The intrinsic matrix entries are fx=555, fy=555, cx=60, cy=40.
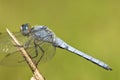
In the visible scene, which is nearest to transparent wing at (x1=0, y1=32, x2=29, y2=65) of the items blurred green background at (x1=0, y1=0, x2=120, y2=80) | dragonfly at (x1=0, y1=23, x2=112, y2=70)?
dragonfly at (x1=0, y1=23, x2=112, y2=70)

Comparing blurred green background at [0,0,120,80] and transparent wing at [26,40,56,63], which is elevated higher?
transparent wing at [26,40,56,63]

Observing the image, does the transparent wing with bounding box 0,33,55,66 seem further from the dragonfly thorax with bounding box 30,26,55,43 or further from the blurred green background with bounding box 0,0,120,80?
the blurred green background with bounding box 0,0,120,80

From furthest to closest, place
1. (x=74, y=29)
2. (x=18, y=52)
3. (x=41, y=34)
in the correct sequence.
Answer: (x=74, y=29) → (x=41, y=34) → (x=18, y=52)

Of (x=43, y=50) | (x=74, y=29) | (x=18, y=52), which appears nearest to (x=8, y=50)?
(x=18, y=52)

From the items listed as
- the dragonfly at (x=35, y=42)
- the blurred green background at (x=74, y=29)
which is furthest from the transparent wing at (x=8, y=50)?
the blurred green background at (x=74, y=29)

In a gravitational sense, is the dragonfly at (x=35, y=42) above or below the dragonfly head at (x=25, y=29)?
below

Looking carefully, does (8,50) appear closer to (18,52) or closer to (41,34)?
(18,52)

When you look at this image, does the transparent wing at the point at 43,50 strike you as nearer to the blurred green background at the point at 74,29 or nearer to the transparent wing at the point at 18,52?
the transparent wing at the point at 18,52

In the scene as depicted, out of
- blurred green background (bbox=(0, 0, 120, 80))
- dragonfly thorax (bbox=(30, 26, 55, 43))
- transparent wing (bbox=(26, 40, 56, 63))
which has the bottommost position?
blurred green background (bbox=(0, 0, 120, 80))
